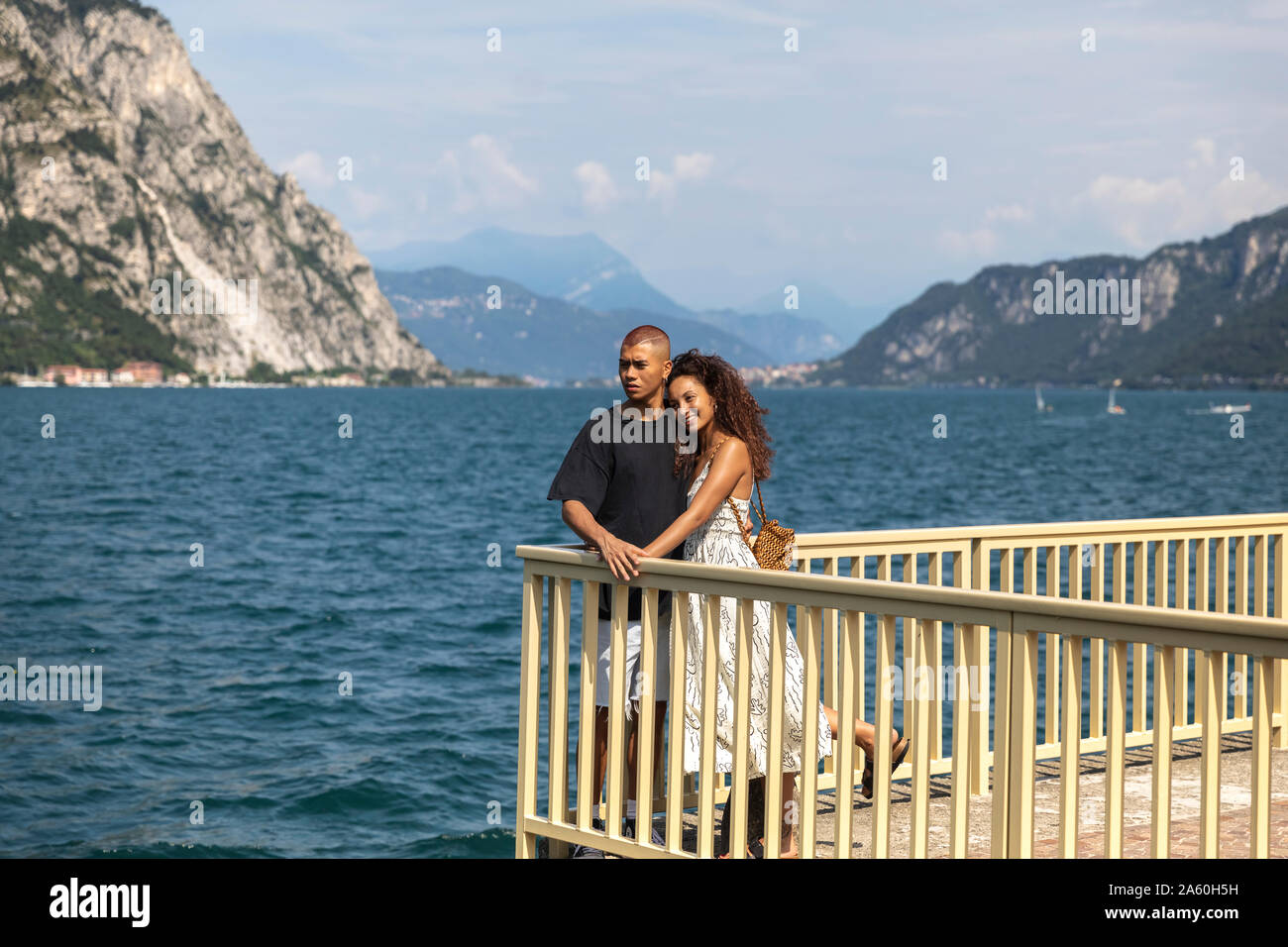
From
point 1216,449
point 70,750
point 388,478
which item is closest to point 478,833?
point 70,750

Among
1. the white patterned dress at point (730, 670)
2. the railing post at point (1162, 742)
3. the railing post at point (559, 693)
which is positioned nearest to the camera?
the railing post at point (1162, 742)

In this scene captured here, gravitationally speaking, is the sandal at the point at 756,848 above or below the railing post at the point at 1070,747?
below

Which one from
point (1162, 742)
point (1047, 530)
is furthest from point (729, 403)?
point (1047, 530)

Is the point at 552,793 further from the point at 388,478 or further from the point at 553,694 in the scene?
the point at 388,478

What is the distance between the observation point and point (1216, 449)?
2827 inches

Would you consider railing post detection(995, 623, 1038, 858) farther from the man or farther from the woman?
the man

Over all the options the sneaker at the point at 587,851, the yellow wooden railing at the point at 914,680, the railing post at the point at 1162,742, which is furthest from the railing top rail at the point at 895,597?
the sneaker at the point at 587,851

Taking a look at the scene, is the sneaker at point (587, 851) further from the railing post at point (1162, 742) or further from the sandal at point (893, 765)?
the railing post at point (1162, 742)

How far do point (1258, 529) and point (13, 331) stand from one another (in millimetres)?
169541

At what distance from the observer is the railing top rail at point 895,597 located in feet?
11.3

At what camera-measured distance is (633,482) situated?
4.99 meters

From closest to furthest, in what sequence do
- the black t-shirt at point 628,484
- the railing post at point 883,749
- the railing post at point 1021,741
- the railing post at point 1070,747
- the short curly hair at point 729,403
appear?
the railing post at point 1070,747 < the railing post at point 1021,741 < the railing post at point 883,749 < the short curly hair at point 729,403 < the black t-shirt at point 628,484

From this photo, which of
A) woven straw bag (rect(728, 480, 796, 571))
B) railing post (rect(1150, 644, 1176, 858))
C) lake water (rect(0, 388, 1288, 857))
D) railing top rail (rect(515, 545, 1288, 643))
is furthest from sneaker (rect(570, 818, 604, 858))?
lake water (rect(0, 388, 1288, 857))
